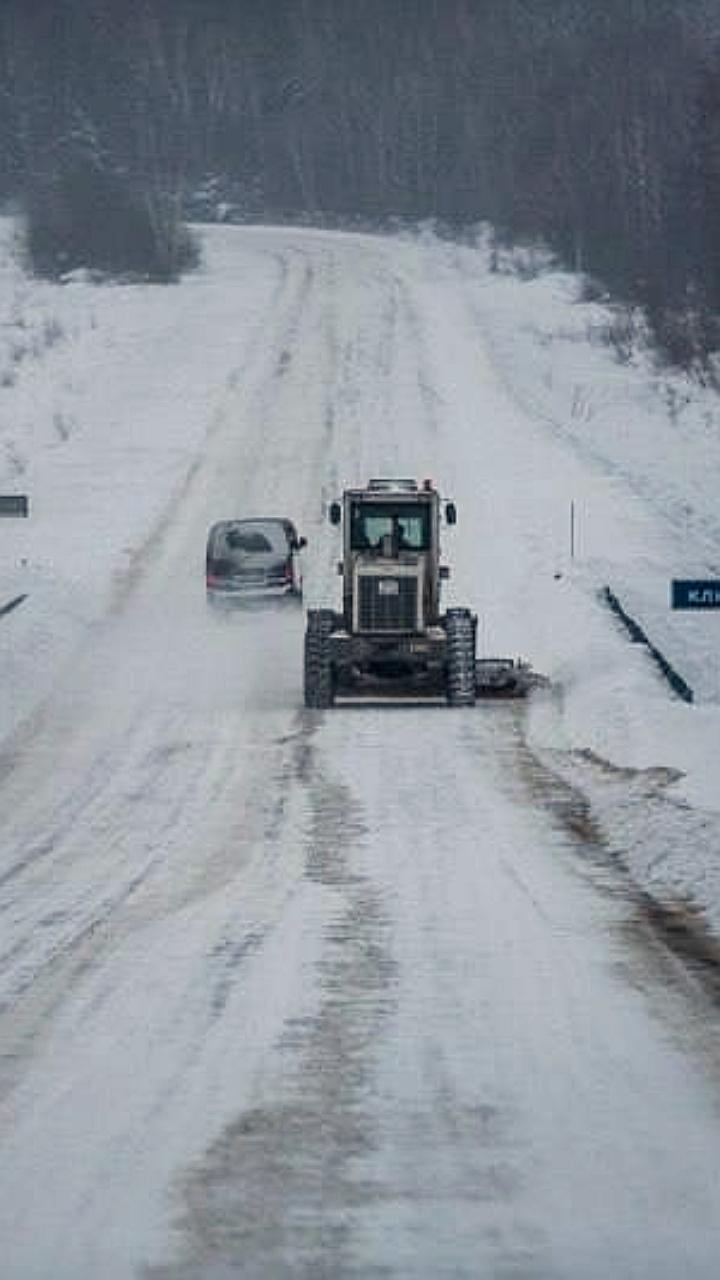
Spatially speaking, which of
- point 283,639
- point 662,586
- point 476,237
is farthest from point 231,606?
point 476,237

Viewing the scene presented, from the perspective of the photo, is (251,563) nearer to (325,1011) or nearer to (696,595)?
(696,595)

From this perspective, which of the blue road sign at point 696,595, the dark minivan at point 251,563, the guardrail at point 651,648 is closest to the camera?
the blue road sign at point 696,595

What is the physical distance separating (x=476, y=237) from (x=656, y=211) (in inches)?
1091

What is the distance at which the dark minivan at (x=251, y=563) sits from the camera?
38781 millimetres

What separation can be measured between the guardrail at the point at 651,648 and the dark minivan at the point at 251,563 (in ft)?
15.2

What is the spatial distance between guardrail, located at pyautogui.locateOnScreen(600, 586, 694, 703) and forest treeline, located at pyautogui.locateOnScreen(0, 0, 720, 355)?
43.1m

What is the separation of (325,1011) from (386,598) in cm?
1753

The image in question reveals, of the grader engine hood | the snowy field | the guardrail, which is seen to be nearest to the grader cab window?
the grader engine hood

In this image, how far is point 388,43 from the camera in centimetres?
17512

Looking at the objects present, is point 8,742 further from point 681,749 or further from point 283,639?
point 283,639

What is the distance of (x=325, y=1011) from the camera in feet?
42.3

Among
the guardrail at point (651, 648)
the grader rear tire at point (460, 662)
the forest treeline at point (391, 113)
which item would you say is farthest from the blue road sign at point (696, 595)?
the forest treeline at point (391, 113)

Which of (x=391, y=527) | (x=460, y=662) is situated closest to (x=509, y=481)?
(x=391, y=527)

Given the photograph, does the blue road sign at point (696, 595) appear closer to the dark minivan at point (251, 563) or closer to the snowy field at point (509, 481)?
the snowy field at point (509, 481)
